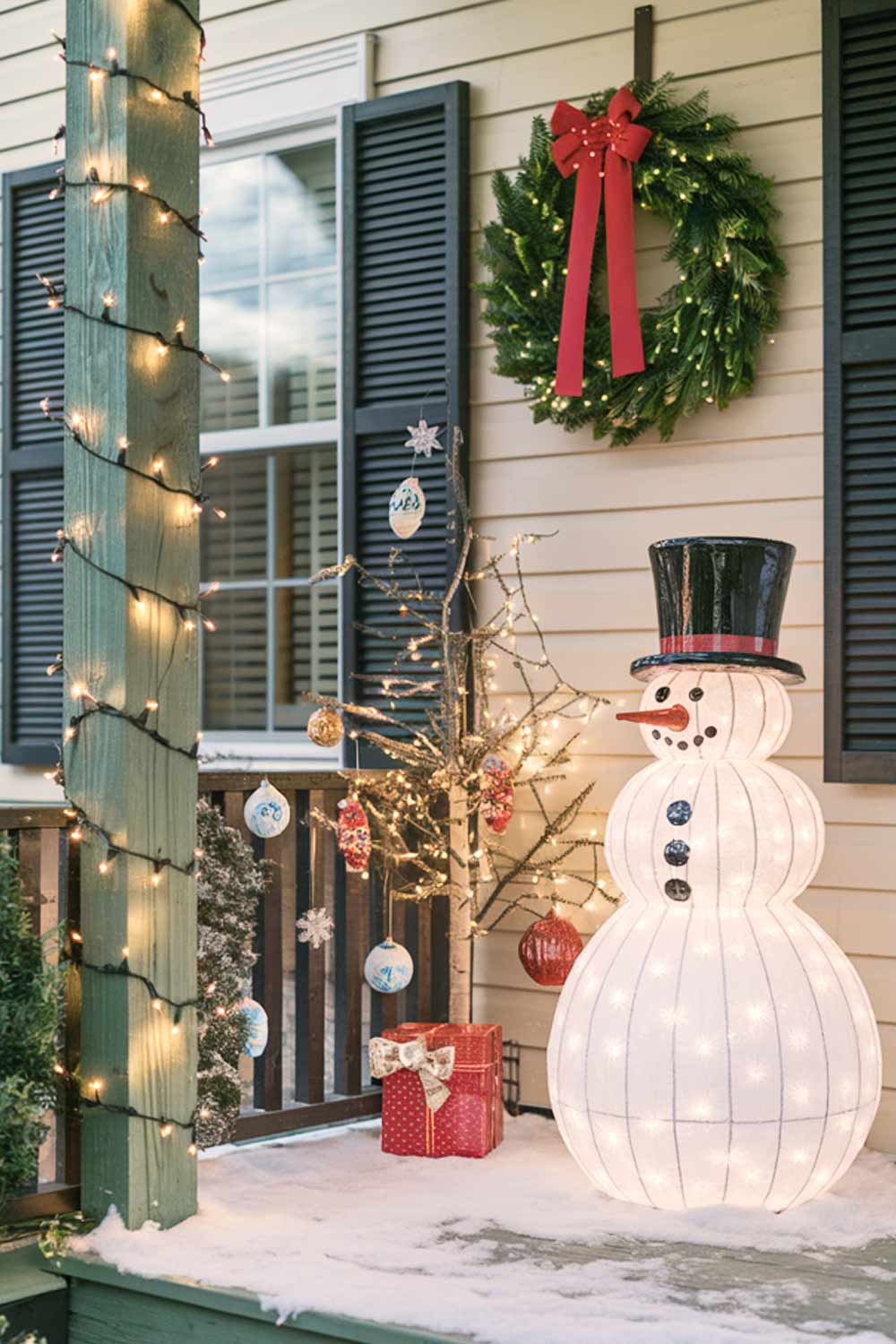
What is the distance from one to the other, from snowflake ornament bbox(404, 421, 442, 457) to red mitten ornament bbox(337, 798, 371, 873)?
1006 mm

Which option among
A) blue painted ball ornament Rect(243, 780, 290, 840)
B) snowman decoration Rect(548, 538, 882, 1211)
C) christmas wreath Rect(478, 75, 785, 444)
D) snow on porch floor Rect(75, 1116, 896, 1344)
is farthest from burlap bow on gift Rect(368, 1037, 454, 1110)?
christmas wreath Rect(478, 75, 785, 444)

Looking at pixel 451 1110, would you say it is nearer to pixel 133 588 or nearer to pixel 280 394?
pixel 133 588

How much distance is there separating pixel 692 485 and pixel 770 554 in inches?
29.4

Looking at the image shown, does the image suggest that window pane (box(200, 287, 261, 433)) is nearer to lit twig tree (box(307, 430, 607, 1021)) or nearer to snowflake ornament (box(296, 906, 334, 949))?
lit twig tree (box(307, 430, 607, 1021))

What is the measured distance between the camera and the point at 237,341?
5.68m

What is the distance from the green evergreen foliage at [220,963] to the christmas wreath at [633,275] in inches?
54.2

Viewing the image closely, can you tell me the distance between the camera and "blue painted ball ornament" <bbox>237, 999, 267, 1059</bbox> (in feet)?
11.5

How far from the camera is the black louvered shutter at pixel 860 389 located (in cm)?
366

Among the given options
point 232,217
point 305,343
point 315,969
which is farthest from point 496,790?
point 232,217

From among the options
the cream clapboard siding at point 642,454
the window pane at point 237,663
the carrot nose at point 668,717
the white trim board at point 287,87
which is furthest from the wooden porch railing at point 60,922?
the window pane at point 237,663

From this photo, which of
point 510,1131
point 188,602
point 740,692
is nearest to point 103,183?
point 188,602

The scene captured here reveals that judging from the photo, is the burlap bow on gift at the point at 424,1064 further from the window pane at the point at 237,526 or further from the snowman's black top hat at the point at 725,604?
the window pane at the point at 237,526

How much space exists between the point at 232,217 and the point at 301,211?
0.23 m

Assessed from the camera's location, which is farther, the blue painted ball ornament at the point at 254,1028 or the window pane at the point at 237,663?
the window pane at the point at 237,663
